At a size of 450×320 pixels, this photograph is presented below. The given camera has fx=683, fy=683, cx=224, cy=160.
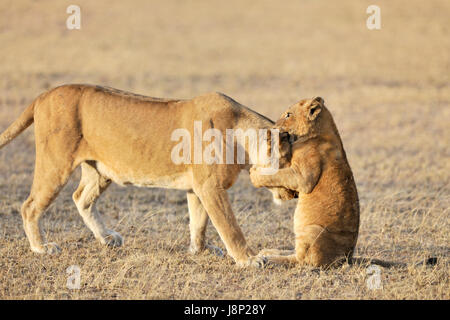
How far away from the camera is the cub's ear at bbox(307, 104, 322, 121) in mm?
5845

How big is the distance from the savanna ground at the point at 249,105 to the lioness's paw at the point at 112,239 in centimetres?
17

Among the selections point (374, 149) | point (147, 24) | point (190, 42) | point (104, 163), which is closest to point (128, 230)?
point (104, 163)

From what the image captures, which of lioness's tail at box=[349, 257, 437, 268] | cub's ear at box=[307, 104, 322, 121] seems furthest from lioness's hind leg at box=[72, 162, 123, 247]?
lioness's tail at box=[349, 257, 437, 268]

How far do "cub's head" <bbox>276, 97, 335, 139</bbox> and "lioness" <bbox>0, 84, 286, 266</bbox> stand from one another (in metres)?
0.20

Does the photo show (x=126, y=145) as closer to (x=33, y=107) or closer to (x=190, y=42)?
(x=33, y=107)

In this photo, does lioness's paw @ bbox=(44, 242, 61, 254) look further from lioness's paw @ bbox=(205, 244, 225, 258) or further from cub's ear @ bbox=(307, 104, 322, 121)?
cub's ear @ bbox=(307, 104, 322, 121)

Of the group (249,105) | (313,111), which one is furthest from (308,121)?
(249,105)

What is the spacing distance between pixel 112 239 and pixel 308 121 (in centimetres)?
230

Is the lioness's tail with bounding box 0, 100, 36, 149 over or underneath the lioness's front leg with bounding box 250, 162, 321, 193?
over

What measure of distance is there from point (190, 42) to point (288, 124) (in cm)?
2005

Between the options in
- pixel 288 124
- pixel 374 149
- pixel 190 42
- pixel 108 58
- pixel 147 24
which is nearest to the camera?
pixel 288 124

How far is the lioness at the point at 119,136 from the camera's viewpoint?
606 cm

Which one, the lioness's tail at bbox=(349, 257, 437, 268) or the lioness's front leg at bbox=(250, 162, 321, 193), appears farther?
the lioness's tail at bbox=(349, 257, 437, 268)
